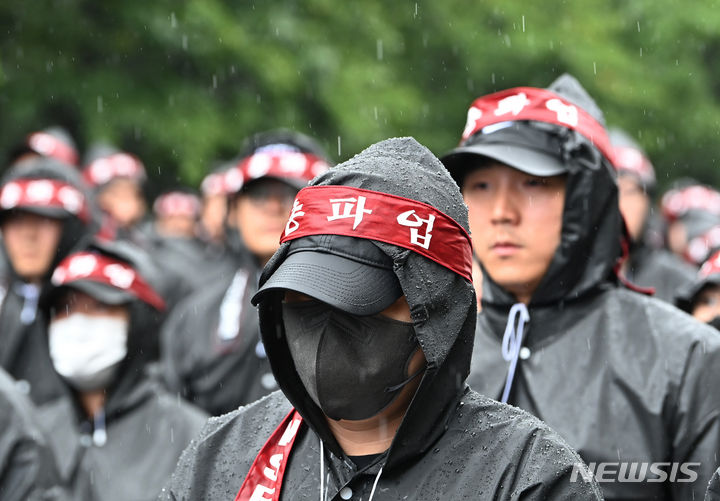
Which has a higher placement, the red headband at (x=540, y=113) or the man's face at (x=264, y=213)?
the red headband at (x=540, y=113)

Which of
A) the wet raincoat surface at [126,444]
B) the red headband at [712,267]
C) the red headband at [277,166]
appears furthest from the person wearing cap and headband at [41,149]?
the red headband at [712,267]

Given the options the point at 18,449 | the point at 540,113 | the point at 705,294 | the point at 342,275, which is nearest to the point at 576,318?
the point at 540,113

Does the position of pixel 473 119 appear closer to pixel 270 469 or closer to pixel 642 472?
pixel 642 472

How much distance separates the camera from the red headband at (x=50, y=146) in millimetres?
13023

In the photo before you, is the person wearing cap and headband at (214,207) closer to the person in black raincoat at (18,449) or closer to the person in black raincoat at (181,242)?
the person in black raincoat at (181,242)

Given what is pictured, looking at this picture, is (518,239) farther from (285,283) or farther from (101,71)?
(101,71)

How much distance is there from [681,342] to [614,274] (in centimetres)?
57

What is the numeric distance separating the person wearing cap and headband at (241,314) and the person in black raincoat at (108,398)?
98 centimetres

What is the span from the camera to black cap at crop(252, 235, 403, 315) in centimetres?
307

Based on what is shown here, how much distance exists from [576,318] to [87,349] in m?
2.88

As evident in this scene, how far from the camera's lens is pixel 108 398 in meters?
6.70

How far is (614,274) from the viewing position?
5027 mm

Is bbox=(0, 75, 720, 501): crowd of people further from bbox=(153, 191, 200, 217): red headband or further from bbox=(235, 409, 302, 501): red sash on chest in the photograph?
bbox=(153, 191, 200, 217): red headband

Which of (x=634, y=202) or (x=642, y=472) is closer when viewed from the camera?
(x=642, y=472)
